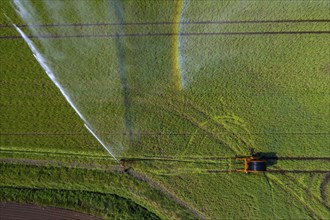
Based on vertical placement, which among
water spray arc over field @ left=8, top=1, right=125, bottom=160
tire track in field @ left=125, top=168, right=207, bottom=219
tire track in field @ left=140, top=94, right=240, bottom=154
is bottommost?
tire track in field @ left=125, top=168, right=207, bottom=219

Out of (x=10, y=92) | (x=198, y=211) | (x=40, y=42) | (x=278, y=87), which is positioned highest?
(x=40, y=42)

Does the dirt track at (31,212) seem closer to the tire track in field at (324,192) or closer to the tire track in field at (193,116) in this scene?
the tire track in field at (193,116)

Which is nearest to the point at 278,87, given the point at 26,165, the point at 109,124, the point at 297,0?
the point at 297,0

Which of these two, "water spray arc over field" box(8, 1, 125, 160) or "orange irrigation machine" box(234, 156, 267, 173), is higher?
"water spray arc over field" box(8, 1, 125, 160)

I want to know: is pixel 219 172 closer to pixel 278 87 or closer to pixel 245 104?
pixel 245 104

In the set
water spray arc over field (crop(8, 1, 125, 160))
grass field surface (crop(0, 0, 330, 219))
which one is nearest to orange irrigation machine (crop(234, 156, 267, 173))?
grass field surface (crop(0, 0, 330, 219))

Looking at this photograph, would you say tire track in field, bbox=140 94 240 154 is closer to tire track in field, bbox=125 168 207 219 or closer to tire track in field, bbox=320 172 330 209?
tire track in field, bbox=125 168 207 219
